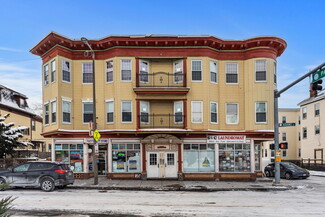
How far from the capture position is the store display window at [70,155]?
22.2m

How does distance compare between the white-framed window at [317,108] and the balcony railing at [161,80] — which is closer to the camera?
the balcony railing at [161,80]

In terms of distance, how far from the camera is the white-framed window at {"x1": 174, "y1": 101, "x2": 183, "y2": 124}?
22320mm

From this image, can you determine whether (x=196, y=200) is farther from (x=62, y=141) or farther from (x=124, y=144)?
(x=62, y=141)

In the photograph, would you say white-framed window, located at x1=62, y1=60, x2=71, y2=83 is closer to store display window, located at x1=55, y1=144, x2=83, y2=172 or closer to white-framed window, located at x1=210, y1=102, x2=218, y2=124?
store display window, located at x1=55, y1=144, x2=83, y2=172

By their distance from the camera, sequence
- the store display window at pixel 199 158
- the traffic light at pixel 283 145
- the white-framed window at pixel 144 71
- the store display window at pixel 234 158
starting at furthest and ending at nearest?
the white-framed window at pixel 144 71 < the store display window at pixel 234 158 < the store display window at pixel 199 158 < the traffic light at pixel 283 145

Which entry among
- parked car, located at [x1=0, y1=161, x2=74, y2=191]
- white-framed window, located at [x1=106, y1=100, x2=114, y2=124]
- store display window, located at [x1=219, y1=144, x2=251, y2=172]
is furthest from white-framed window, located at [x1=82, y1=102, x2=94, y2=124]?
store display window, located at [x1=219, y1=144, x2=251, y2=172]

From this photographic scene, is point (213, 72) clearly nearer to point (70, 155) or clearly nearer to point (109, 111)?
point (109, 111)

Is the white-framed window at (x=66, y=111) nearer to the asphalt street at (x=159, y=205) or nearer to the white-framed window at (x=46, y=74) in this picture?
the white-framed window at (x=46, y=74)

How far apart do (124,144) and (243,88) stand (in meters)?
9.72

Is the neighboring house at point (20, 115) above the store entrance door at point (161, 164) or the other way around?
above

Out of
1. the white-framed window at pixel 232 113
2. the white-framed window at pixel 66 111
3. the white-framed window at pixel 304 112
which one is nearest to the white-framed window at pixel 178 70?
the white-framed window at pixel 232 113

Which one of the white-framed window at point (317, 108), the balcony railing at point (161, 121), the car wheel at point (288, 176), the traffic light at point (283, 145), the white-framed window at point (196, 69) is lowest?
the car wheel at point (288, 176)

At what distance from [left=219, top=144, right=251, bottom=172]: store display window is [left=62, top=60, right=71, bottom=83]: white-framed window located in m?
12.2

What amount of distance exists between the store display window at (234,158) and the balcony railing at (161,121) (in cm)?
357
